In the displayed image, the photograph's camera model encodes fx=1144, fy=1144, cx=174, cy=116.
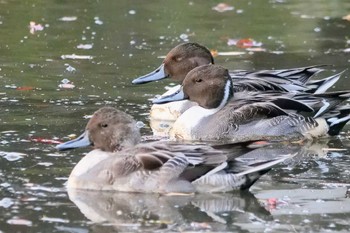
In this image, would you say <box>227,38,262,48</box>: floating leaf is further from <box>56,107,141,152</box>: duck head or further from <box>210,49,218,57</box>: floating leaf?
<box>56,107,141,152</box>: duck head

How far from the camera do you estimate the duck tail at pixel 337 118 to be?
38.4ft

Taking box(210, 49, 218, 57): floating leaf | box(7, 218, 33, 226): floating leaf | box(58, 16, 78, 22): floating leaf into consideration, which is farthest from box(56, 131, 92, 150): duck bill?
box(58, 16, 78, 22): floating leaf

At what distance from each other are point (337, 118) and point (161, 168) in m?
3.35

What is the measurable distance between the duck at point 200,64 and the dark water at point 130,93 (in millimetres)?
296

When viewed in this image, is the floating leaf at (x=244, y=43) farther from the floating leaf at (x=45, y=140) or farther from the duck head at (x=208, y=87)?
the floating leaf at (x=45, y=140)

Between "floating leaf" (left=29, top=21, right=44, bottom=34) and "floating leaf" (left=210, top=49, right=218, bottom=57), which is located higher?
"floating leaf" (left=29, top=21, right=44, bottom=34)

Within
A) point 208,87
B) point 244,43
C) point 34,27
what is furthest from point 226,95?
point 34,27

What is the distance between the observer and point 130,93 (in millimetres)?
13359

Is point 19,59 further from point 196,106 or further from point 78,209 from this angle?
point 78,209

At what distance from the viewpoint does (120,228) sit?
805 centimetres

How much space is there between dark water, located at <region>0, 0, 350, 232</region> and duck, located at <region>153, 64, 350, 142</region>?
0.31 metres

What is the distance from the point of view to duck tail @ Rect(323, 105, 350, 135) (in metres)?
11.7

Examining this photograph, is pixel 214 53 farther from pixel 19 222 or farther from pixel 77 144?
pixel 19 222

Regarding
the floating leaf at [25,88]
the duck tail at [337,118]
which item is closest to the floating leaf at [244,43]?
the floating leaf at [25,88]
